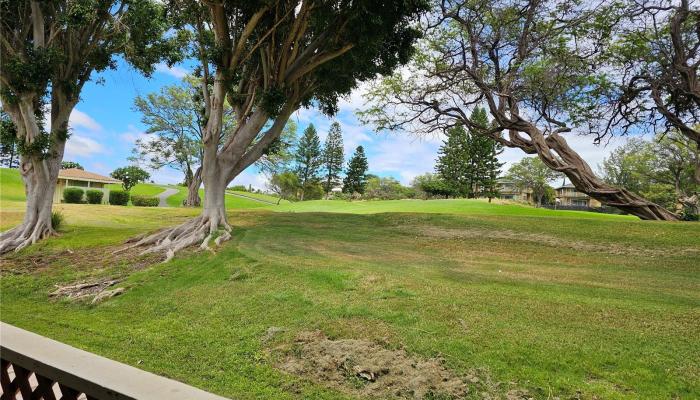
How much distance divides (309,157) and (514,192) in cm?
3553

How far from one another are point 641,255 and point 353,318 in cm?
820

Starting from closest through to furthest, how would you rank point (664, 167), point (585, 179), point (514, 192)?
point (585, 179), point (664, 167), point (514, 192)

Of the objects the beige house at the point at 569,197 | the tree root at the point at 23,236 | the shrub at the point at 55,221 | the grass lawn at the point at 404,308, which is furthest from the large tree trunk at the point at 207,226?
the beige house at the point at 569,197

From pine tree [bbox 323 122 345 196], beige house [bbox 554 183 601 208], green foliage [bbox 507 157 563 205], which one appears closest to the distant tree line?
pine tree [bbox 323 122 345 196]

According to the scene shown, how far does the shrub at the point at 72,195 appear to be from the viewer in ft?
90.3

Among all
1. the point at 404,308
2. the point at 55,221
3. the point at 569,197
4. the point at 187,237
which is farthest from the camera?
the point at 569,197

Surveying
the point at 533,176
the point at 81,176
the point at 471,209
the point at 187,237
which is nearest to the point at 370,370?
the point at 187,237

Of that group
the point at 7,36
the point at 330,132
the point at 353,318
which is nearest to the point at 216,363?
the point at 353,318

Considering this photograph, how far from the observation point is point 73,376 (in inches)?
63.4

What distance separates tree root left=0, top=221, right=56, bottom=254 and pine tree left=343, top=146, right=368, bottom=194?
48.5 m

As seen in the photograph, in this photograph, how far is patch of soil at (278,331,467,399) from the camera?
3.56 m

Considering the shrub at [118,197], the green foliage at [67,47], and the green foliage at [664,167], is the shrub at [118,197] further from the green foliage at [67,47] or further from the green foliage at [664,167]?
the green foliage at [664,167]

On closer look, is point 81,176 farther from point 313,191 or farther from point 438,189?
point 438,189

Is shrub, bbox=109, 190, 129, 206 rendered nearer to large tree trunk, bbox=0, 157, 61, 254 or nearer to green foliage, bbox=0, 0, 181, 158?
green foliage, bbox=0, 0, 181, 158
